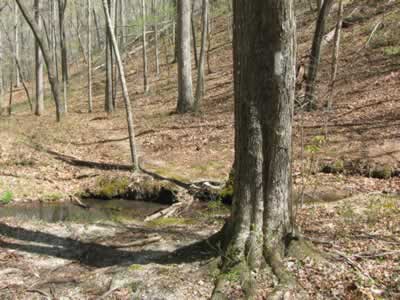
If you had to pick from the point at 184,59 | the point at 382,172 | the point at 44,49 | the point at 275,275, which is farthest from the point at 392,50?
the point at 44,49

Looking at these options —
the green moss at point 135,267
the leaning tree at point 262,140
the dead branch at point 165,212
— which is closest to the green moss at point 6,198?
the dead branch at point 165,212

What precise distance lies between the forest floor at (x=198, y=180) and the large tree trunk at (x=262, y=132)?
1.14 ft

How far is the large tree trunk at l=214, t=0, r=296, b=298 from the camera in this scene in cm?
423

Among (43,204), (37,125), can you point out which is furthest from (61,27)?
(43,204)

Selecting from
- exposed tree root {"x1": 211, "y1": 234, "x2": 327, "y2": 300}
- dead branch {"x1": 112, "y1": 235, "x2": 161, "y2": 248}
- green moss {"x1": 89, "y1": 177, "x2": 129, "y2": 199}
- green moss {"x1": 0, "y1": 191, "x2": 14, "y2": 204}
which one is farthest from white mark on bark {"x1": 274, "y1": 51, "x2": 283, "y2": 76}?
green moss {"x1": 0, "y1": 191, "x2": 14, "y2": 204}

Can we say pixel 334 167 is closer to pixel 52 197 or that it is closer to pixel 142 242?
pixel 142 242

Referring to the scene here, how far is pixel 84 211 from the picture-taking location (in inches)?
368

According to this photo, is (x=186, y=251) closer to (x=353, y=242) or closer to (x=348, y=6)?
(x=353, y=242)

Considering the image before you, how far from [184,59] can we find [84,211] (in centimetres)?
926

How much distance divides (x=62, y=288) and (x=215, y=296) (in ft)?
6.31

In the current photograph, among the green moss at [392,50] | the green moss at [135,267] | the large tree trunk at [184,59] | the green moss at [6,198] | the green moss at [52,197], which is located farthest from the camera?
the large tree trunk at [184,59]

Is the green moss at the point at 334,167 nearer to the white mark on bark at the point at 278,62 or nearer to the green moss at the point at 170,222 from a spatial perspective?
the green moss at the point at 170,222

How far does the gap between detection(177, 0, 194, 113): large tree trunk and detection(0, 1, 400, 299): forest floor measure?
75cm

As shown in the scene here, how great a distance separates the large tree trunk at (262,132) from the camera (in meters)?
4.23
